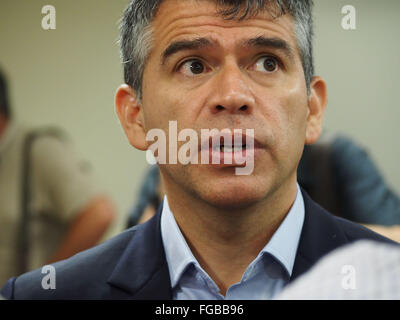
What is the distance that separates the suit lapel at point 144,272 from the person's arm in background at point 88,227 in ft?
0.53

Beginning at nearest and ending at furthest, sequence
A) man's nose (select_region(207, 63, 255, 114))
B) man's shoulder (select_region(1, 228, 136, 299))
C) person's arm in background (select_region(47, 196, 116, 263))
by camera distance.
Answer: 1. man's nose (select_region(207, 63, 255, 114))
2. man's shoulder (select_region(1, 228, 136, 299))
3. person's arm in background (select_region(47, 196, 116, 263))

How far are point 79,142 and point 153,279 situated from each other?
377mm

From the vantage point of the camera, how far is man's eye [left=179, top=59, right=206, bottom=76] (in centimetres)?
85

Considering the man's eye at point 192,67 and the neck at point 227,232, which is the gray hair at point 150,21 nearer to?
the man's eye at point 192,67

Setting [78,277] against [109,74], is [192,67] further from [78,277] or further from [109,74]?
[78,277]

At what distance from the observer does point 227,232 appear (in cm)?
89

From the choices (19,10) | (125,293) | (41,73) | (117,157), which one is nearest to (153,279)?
(125,293)

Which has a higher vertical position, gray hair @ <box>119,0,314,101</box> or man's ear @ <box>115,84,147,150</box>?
gray hair @ <box>119,0,314,101</box>

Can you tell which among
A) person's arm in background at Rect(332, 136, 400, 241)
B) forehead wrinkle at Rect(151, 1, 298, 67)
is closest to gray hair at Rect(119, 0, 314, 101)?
forehead wrinkle at Rect(151, 1, 298, 67)

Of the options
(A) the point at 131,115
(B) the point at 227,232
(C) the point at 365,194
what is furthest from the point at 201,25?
(C) the point at 365,194

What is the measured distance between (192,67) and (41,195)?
1.62 ft

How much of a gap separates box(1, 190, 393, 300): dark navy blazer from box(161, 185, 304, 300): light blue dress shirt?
0.05ft

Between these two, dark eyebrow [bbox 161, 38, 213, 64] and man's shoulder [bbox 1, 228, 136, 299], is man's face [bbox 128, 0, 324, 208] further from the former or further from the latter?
man's shoulder [bbox 1, 228, 136, 299]

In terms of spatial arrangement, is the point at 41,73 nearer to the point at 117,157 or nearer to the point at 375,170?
the point at 117,157
